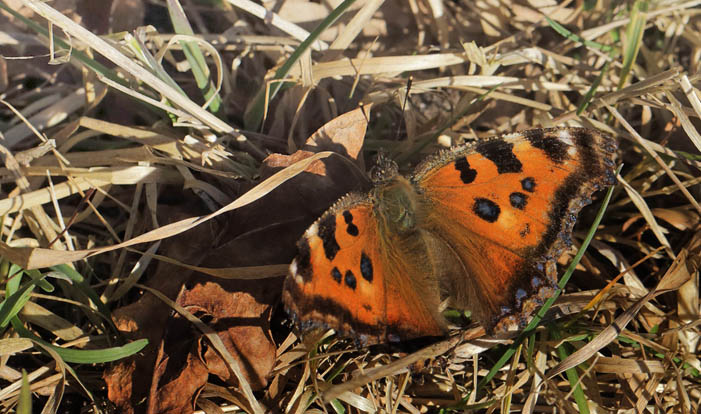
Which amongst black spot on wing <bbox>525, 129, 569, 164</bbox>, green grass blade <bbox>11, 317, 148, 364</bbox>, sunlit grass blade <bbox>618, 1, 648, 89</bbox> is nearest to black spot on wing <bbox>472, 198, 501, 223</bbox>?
black spot on wing <bbox>525, 129, 569, 164</bbox>

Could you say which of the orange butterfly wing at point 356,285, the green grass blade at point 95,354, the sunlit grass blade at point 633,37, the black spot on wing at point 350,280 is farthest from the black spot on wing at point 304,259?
the sunlit grass blade at point 633,37

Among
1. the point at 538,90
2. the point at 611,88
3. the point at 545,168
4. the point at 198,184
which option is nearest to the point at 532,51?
the point at 538,90

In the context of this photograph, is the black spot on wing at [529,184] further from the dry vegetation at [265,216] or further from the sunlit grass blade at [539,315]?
the dry vegetation at [265,216]

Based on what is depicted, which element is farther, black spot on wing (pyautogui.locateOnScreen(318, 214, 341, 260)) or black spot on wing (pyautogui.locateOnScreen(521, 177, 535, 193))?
black spot on wing (pyautogui.locateOnScreen(521, 177, 535, 193))

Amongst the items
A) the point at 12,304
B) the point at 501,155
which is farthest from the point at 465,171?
the point at 12,304

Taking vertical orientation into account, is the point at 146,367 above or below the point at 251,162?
below

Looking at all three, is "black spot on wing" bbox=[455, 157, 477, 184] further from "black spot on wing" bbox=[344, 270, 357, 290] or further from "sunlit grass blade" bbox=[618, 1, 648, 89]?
"sunlit grass blade" bbox=[618, 1, 648, 89]

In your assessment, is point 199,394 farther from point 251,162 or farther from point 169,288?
point 251,162
